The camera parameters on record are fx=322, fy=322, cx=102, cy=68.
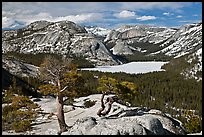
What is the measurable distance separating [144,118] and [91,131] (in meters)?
5.00

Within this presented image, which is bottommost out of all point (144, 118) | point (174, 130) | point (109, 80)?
point (174, 130)

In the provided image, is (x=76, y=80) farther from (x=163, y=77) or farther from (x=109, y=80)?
(x=163, y=77)

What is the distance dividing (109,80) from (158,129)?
4378 millimetres

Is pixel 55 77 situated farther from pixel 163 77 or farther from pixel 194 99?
pixel 163 77

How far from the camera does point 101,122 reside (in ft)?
53.5

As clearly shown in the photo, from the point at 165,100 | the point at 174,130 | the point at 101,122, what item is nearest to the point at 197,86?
the point at 165,100

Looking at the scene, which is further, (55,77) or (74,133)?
(55,77)

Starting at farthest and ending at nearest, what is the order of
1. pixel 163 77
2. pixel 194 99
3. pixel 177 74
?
pixel 177 74
pixel 163 77
pixel 194 99

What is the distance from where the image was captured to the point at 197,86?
112438mm

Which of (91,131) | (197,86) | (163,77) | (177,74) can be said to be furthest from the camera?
(177,74)

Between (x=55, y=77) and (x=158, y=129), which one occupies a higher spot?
(x=55, y=77)

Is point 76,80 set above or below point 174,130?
above

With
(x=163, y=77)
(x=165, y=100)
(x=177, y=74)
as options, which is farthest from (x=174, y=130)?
(x=177, y=74)

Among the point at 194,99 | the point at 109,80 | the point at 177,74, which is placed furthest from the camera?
the point at 177,74
